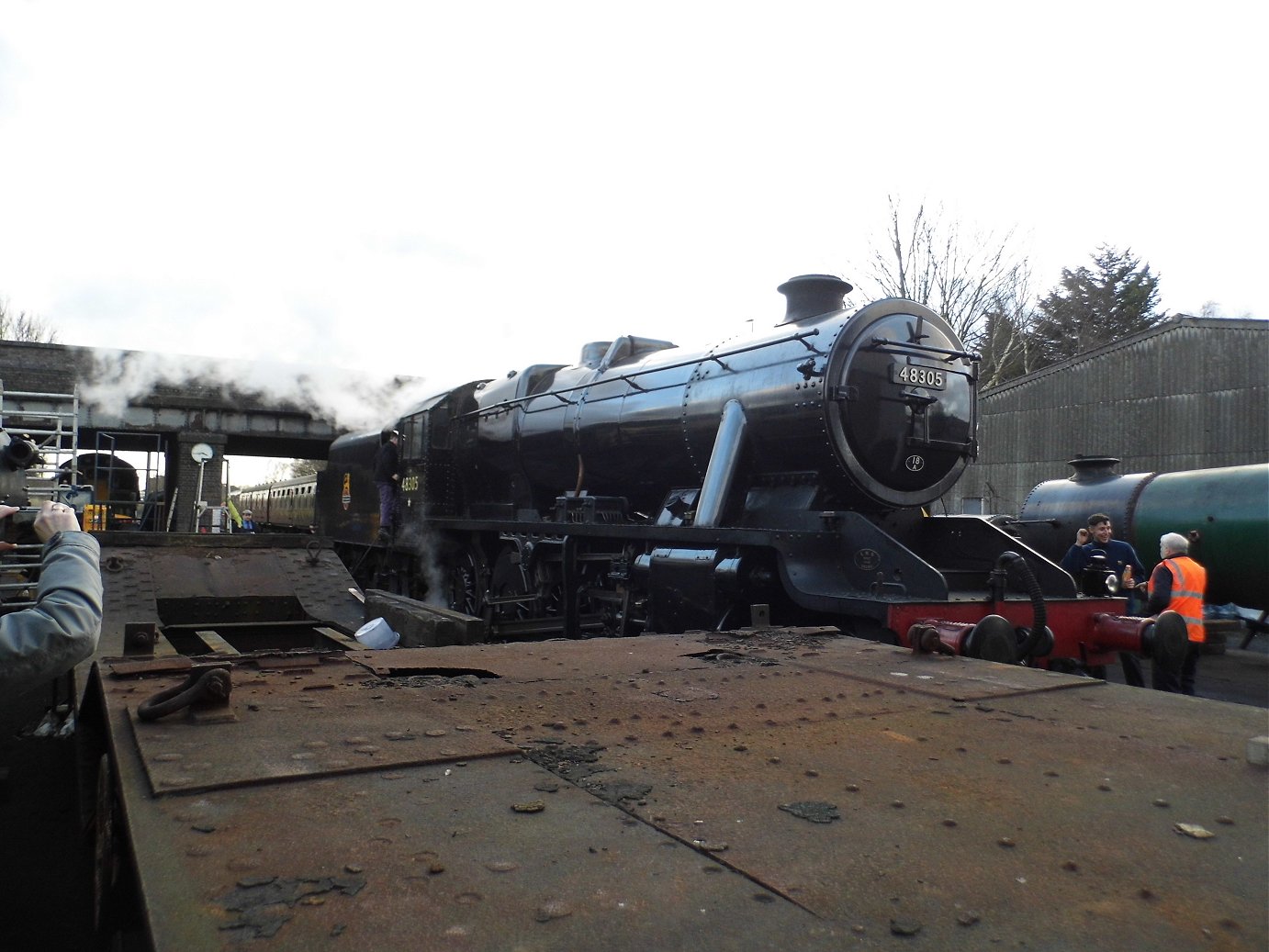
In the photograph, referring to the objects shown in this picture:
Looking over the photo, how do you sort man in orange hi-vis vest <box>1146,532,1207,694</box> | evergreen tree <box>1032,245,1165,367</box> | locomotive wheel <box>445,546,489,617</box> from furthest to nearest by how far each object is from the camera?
1. evergreen tree <box>1032,245,1165,367</box>
2. locomotive wheel <box>445,546,489,617</box>
3. man in orange hi-vis vest <box>1146,532,1207,694</box>

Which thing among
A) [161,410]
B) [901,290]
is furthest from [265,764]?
[901,290]

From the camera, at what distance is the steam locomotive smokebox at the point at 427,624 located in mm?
4336

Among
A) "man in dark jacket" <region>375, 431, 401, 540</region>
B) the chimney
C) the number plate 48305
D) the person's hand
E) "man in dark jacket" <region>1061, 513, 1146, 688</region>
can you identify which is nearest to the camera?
the person's hand

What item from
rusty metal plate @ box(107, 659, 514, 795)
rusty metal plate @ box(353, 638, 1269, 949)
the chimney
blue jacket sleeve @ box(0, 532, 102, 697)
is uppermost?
the chimney

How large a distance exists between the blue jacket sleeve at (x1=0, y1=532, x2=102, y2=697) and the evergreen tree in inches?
1489

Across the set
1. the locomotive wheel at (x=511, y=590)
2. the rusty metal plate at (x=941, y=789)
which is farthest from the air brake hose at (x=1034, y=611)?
the locomotive wheel at (x=511, y=590)

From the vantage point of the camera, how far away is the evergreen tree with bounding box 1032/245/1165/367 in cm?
3572

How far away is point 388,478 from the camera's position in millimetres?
11164

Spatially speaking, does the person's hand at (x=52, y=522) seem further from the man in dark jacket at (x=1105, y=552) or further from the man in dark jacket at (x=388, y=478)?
the man in dark jacket at (x=388, y=478)

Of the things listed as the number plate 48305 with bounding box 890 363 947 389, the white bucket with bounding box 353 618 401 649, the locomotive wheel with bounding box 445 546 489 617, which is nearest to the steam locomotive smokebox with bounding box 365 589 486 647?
the white bucket with bounding box 353 618 401 649

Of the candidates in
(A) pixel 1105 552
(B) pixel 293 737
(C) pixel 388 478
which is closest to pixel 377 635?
(B) pixel 293 737

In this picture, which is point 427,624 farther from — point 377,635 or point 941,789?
point 941,789

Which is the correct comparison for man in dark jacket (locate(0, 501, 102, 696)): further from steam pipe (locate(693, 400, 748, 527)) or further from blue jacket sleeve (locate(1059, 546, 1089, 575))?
blue jacket sleeve (locate(1059, 546, 1089, 575))

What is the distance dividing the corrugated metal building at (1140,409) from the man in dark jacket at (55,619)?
1679 centimetres
